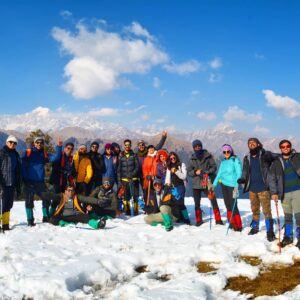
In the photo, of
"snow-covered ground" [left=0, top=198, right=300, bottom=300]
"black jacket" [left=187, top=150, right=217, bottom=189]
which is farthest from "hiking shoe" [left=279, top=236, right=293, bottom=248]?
"black jacket" [left=187, top=150, right=217, bottom=189]

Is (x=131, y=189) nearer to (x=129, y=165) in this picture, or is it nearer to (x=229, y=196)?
(x=129, y=165)

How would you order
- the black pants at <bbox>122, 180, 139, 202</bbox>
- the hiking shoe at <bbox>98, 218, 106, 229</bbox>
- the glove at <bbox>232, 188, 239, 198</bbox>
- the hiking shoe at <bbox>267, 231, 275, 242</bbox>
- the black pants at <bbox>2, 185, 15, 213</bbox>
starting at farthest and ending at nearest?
1. the black pants at <bbox>122, 180, 139, 202</bbox>
2. the hiking shoe at <bbox>98, 218, 106, 229</bbox>
3. the black pants at <bbox>2, 185, 15, 213</bbox>
4. the glove at <bbox>232, 188, 239, 198</bbox>
5. the hiking shoe at <bbox>267, 231, 275, 242</bbox>

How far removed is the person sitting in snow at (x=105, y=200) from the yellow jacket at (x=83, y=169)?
0.62 meters

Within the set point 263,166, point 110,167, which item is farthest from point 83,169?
point 263,166

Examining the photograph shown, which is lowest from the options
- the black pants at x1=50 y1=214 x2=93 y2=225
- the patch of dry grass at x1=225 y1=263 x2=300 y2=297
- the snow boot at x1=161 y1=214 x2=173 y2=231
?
the patch of dry grass at x1=225 y1=263 x2=300 y2=297

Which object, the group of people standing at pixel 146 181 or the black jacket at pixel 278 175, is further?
the group of people standing at pixel 146 181

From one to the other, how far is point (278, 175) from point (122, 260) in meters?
4.63

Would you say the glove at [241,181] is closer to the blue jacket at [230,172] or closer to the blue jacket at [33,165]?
the blue jacket at [230,172]

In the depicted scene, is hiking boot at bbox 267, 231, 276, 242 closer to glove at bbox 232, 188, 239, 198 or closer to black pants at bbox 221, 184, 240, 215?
glove at bbox 232, 188, 239, 198

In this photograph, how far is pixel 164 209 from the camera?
1201cm

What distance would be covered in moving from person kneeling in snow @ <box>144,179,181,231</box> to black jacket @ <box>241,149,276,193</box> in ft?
9.19

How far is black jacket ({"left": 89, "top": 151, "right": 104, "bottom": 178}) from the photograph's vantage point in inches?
553

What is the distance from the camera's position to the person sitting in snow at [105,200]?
13.1 metres

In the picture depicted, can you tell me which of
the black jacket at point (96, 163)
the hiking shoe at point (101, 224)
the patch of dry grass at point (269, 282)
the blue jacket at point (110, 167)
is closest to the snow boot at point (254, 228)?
the patch of dry grass at point (269, 282)
